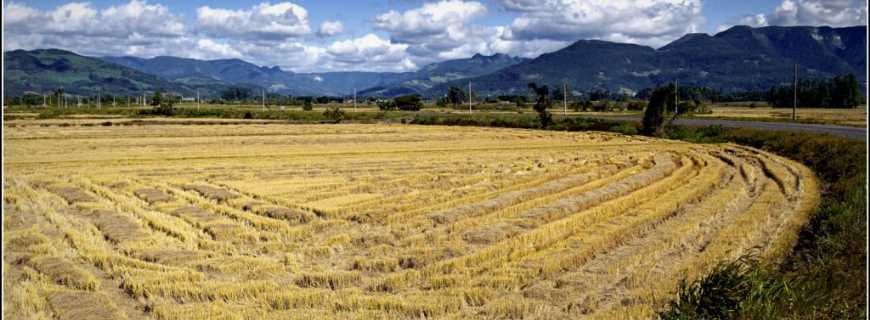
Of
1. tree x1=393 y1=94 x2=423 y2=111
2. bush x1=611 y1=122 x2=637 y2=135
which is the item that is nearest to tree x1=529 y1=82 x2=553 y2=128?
bush x1=611 y1=122 x2=637 y2=135

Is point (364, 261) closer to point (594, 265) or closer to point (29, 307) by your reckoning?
point (594, 265)

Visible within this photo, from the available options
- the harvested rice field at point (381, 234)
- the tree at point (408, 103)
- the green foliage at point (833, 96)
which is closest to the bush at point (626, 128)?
the harvested rice field at point (381, 234)

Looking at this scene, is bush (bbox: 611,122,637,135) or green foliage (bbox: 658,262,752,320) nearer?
green foliage (bbox: 658,262,752,320)

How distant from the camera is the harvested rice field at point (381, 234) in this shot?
1011 cm

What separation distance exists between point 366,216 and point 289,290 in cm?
623

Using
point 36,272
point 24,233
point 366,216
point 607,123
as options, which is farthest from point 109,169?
point 607,123

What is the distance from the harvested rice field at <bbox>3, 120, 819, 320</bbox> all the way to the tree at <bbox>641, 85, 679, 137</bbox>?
20.8 meters

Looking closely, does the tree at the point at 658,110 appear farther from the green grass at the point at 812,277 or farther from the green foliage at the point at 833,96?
the green foliage at the point at 833,96

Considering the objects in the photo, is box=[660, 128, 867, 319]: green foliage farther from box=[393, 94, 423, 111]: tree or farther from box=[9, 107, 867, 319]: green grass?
box=[393, 94, 423, 111]: tree

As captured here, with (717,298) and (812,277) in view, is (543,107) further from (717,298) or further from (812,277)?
(717,298)

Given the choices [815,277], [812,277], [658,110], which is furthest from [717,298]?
[658,110]

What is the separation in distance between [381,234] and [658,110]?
137 ft

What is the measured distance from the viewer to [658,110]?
52.0m

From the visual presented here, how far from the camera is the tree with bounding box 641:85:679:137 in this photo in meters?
51.2
